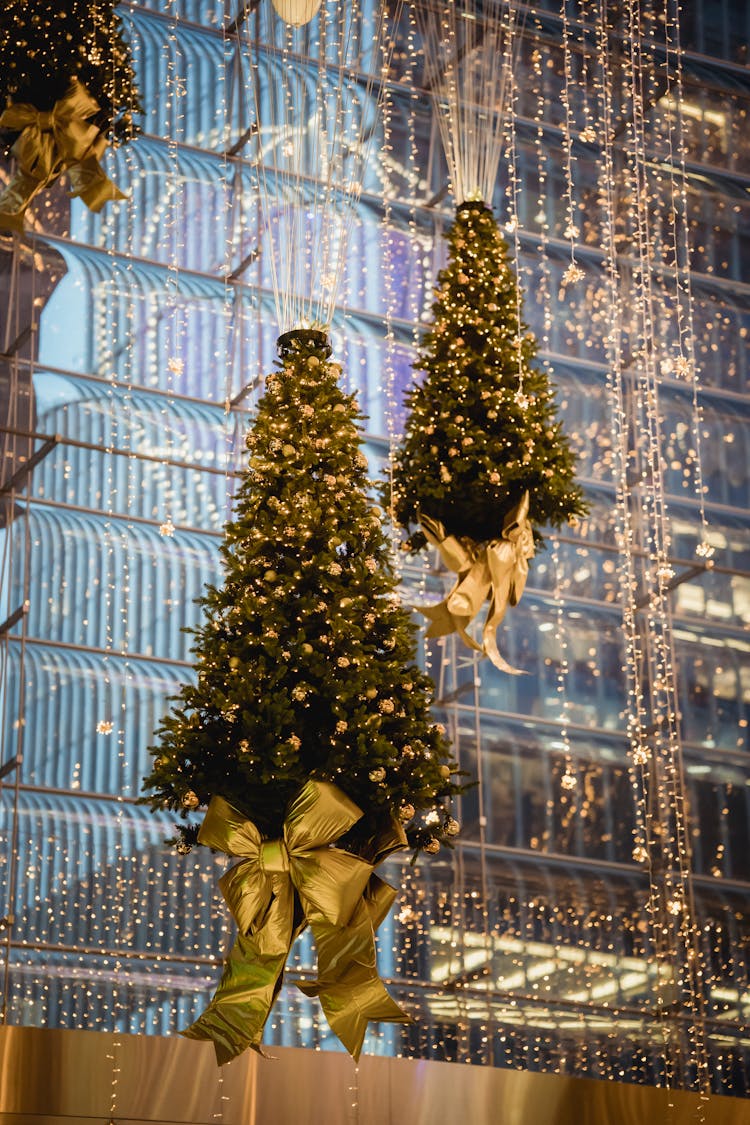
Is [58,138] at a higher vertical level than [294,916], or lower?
higher

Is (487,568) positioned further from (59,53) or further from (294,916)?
(59,53)

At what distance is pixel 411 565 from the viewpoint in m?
9.43

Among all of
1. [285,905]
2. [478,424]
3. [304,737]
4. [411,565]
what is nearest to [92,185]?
[478,424]

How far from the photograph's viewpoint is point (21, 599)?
8.45 metres

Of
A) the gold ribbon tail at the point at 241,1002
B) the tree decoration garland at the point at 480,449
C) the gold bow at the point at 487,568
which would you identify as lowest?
the gold ribbon tail at the point at 241,1002

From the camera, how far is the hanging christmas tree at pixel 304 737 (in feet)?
17.2

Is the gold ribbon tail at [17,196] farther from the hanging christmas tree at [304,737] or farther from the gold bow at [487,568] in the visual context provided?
the gold bow at [487,568]

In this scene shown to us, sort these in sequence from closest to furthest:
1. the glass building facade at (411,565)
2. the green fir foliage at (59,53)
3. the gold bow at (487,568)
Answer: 1. the green fir foliage at (59,53)
2. the gold bow at (487,568)
3. the glass building facade at (411,565)

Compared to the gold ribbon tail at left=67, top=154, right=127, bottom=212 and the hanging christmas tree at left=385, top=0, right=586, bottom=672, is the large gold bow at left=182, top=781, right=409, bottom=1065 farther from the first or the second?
the gold ribbon tail at left=67, top=154, right=127, bottom=212

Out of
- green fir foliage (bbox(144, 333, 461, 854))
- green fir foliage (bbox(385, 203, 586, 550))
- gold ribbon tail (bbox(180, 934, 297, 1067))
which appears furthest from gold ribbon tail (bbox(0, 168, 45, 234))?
gold ribbon tail (bbox(180, 934, 297, 1067))

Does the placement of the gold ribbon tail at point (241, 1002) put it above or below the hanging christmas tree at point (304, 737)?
below

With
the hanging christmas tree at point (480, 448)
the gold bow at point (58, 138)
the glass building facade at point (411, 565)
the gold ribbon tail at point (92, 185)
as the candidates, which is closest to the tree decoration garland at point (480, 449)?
the hanging christmas tree at point (480, 448)

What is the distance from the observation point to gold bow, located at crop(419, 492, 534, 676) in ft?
21.7

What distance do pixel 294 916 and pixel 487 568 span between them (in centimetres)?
175
